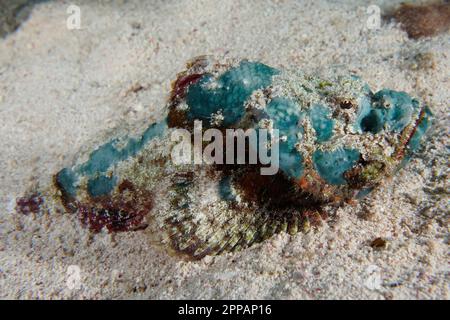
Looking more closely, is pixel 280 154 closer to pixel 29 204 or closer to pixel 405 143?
pixel 405 143

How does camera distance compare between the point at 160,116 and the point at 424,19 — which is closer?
the point at 160,116

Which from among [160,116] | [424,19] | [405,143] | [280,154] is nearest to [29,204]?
[160,116]

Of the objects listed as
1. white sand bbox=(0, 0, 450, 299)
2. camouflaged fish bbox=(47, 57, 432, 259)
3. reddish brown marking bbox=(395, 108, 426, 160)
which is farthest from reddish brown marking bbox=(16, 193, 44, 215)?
reddish brown marking bbox=(395, 108, 426, 160)

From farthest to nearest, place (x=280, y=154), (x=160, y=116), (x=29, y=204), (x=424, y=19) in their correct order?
(x=424, y=19) < (x=29, y=204) < (x=160, y=116) < (x=280, y=154)

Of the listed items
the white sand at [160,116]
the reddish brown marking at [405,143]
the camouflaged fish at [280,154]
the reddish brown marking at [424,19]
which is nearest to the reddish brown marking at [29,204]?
the white sand at [160,116]
